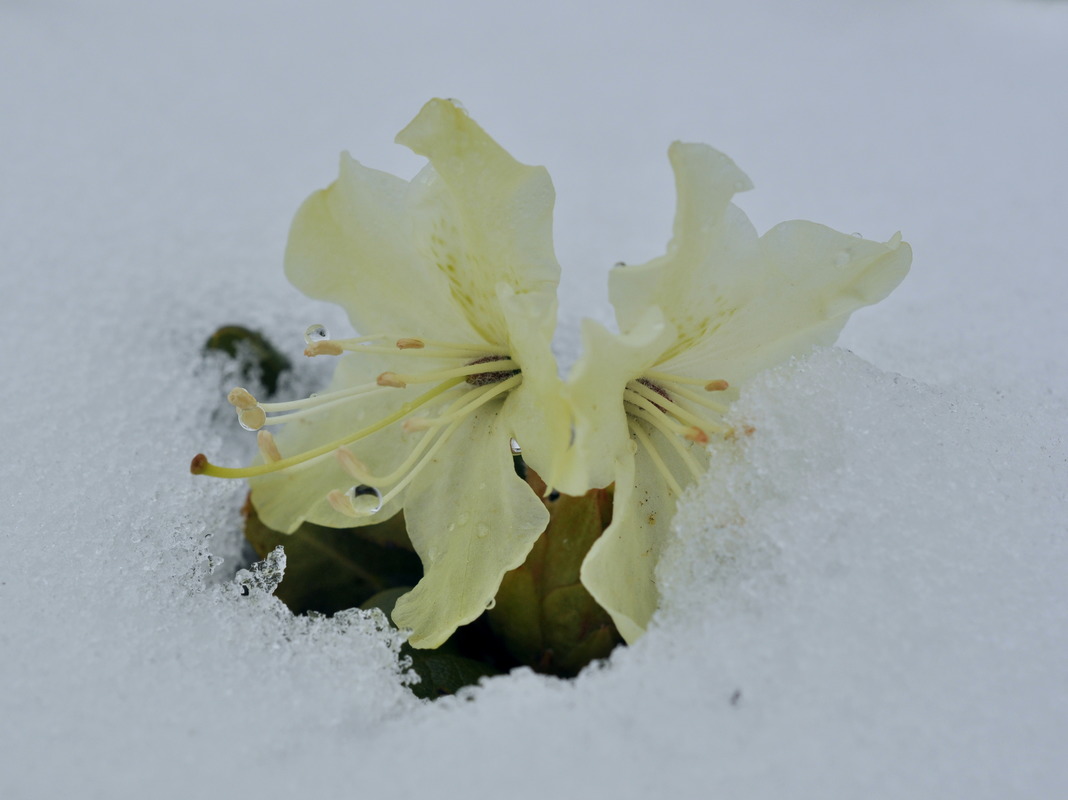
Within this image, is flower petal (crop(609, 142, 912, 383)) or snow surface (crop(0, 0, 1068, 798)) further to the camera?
flower petal (crop(609, 142, 912, 383))

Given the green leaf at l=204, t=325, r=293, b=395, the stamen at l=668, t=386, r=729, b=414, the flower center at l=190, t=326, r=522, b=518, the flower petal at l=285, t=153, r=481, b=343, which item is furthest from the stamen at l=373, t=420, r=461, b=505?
the green leaf at l=204, t=325, r=293, b=395

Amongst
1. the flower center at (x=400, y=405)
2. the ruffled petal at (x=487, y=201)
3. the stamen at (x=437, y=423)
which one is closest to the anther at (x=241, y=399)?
the flower center at (x=400, y=405)

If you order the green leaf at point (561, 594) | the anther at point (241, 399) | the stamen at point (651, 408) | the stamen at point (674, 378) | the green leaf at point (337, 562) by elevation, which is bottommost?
the green leaf at point (337, 562)

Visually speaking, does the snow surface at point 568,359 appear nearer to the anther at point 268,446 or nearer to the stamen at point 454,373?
the anther at point 268,446

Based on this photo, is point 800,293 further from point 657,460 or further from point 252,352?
point 252,352

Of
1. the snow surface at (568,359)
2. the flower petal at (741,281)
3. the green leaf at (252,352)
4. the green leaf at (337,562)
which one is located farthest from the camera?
the green leaf at (252,352)

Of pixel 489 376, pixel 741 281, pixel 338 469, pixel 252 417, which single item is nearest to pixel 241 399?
pixel 252 417

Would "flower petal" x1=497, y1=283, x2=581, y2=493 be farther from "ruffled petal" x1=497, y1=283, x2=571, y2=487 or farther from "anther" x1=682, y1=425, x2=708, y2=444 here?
"anther" x1=682, y1=425, x2=708, y2=444
